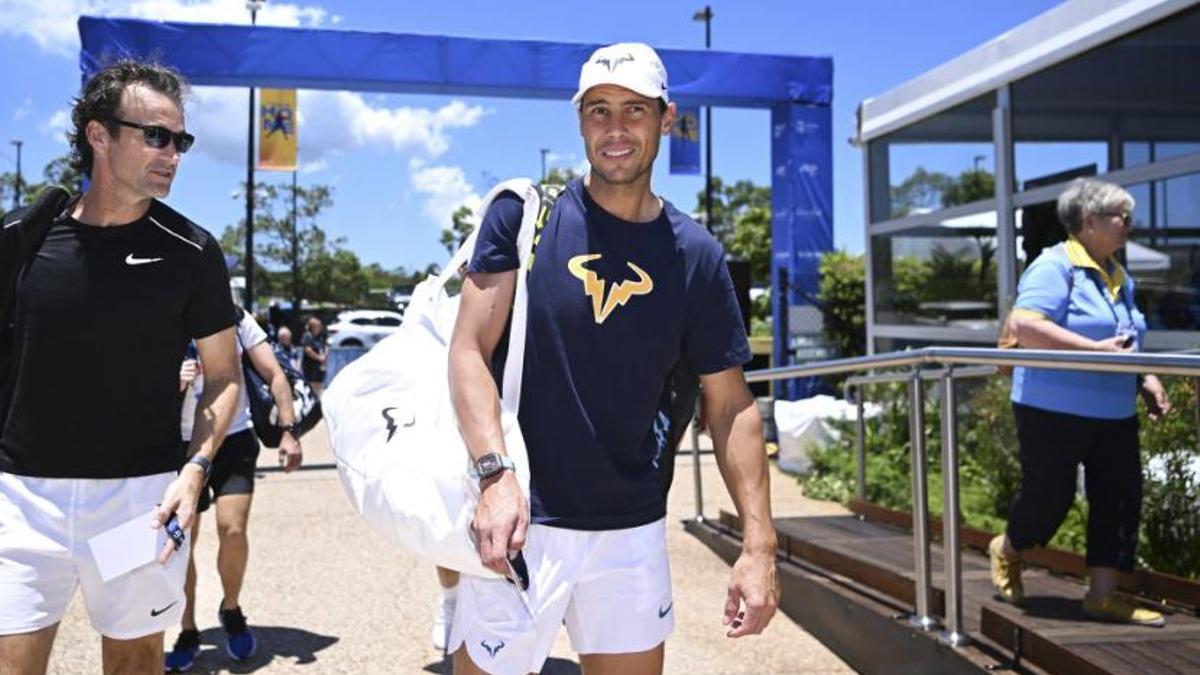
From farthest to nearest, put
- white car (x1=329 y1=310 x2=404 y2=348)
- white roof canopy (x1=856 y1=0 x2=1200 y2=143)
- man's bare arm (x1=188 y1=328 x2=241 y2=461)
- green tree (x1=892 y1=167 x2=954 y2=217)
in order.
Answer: white car (x1=329 y1=310 x2=404 y2=348) < green tree (x1=892 y1=167 x2=954 y2=217) < white roof canopy (x1=856 y1=0 x2=1200 y2=143) < man's bare arm (x1=188 y1=328 x2=241 y2=461)

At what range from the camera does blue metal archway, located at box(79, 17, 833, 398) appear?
480 inches

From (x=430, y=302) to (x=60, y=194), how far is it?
0.97m

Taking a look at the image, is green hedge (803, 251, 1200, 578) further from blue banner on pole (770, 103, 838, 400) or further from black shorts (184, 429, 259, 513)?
black shorts (184, 429, 259, 513)

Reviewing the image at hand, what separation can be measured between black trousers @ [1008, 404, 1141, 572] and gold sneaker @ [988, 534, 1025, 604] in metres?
0.22

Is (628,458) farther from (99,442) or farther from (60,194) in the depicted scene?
(60,194)

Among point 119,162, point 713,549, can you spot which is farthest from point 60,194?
point 713,549

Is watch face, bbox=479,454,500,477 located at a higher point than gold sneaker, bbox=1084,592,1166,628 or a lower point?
higher

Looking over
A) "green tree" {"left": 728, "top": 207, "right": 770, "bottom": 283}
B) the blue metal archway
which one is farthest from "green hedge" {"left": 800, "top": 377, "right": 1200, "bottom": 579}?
"green tree" {"left": 728, "top": 207, "right": 770, "bottom": 283}

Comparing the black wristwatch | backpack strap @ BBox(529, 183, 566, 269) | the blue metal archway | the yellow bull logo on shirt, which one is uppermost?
the blue metal archway

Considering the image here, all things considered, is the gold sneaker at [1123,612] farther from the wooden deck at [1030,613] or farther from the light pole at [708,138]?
the light pole at [708,138]

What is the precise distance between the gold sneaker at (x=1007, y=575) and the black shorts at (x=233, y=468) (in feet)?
10.4

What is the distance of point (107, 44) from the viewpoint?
38.9 feet

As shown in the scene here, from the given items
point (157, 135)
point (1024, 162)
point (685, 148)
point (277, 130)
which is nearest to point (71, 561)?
point (157, 135)

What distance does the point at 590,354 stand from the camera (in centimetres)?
242
